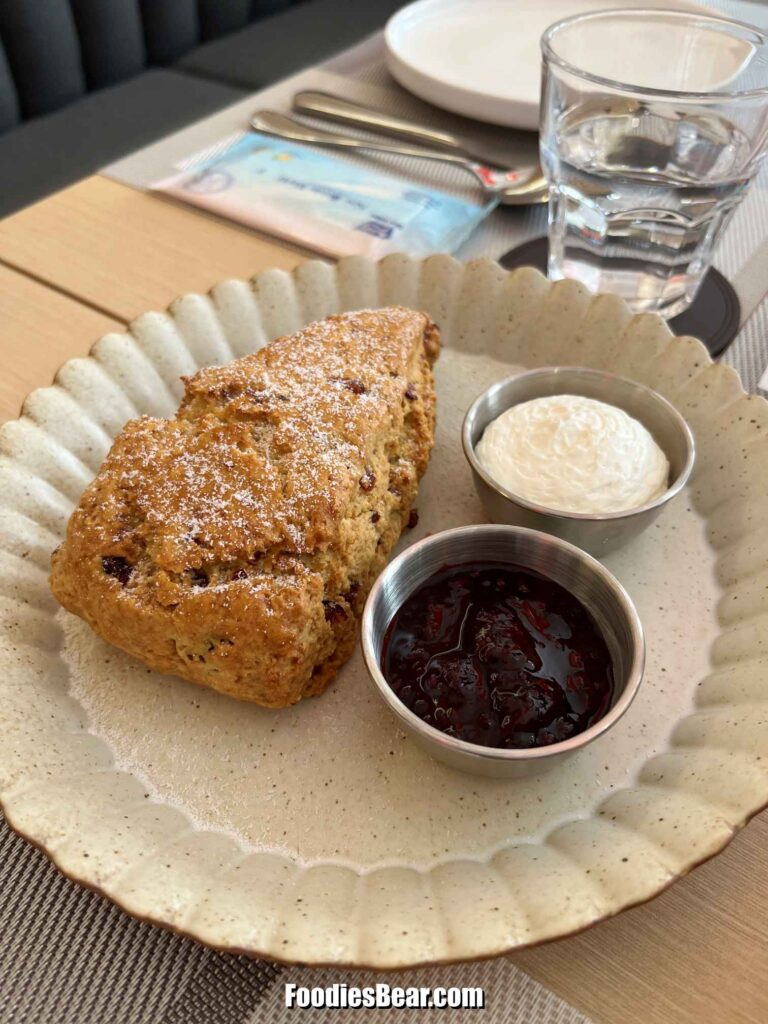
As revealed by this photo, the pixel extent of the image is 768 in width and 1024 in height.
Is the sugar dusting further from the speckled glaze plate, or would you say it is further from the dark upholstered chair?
the dark upholstered chair

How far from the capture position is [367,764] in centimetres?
120

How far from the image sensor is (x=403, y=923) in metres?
0.96

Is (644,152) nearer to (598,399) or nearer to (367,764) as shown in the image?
(598,399)

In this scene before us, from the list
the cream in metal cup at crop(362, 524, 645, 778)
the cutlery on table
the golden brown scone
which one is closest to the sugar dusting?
the golden brown scone

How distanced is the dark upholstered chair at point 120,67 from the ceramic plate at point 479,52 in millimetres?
507

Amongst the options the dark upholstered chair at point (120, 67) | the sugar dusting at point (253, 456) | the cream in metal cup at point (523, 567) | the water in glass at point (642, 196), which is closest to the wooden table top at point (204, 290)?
the cream in metal cup at point (523, 567)

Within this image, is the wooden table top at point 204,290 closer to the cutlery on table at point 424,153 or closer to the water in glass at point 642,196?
the cutlery on table at point 424,153

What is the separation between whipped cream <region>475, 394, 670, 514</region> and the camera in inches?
56.2

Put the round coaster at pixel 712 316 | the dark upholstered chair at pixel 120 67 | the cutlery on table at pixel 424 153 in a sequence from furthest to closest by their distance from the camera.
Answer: the dark upholstered chair at pixel 120 67 < the cutlery on table at pixel 424 153 < the round coaster at pixel 712 316

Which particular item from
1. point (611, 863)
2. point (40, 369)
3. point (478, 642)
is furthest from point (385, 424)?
point (40, 369)

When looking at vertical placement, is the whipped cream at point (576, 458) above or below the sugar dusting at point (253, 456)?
below

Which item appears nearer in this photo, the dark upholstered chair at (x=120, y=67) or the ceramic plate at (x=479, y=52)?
the ceramic plate at (x=479, y=52)

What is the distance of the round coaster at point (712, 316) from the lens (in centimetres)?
191

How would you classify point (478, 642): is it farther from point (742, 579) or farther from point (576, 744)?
point (742, 579)
